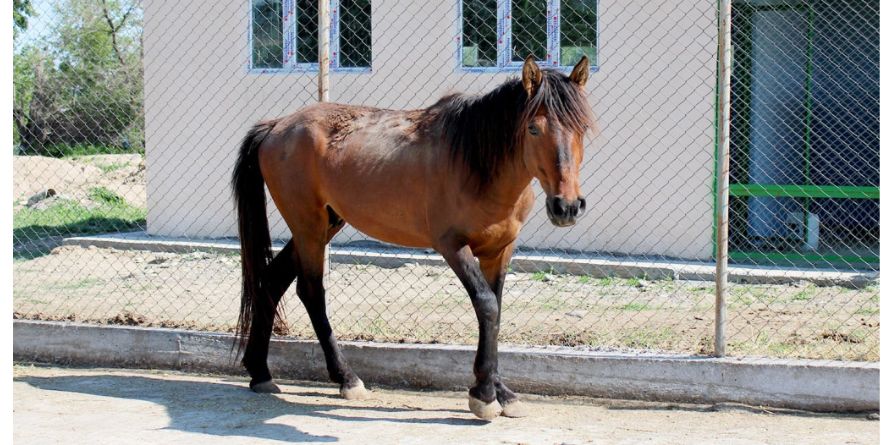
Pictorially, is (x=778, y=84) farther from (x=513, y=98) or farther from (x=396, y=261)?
(x=513, y=98)

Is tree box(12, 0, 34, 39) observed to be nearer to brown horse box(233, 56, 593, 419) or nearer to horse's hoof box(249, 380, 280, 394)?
brown horse box(233, 56, 593, 419)

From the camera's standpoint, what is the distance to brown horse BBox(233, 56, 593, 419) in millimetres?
4719

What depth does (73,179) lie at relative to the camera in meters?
17.7

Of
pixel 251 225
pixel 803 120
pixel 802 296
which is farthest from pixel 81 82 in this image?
pixel 802 296

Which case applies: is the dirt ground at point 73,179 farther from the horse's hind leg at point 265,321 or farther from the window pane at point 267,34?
the horse's hind leg at point 265,321

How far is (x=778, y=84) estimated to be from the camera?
35.1 feet

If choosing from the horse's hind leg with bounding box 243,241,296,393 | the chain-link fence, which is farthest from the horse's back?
the chain-link fence

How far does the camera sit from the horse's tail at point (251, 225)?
5.95m

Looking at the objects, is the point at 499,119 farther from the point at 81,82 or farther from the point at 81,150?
the point at 81,150

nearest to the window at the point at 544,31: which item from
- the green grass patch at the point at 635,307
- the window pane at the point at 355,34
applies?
the window pane at the point at 355,34

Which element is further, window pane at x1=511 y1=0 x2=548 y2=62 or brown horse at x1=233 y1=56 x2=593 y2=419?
window pane at x1=511 y1=0 x2=548 y2=62

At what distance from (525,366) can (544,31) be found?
5539 mm

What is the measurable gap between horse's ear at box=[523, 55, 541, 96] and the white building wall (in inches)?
186

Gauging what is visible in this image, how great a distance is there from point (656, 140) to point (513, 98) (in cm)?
542
